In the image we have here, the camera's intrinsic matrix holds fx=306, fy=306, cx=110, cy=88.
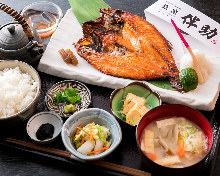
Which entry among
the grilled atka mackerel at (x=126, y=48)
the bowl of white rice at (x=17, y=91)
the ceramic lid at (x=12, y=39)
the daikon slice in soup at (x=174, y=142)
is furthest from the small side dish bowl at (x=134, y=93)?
the ceramic lid at (x=12, y=39)

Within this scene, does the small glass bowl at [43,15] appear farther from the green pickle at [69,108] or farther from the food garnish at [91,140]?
the food garnish at [91,140]

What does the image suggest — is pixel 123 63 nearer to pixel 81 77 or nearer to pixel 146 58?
pixel 146 58

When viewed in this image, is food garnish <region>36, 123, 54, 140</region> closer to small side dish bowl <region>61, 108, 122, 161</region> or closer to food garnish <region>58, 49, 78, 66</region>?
small side dish bowl <region>61, 108, 122, 161</region>

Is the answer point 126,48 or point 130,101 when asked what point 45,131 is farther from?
point 126,48

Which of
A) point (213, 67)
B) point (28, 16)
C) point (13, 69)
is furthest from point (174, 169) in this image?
point (28, 16)

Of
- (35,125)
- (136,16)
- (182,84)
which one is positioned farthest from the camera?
(136,16)

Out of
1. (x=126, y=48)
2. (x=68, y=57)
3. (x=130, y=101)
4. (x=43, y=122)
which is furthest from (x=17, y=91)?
(x=126, y=48)
